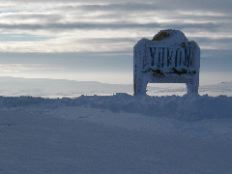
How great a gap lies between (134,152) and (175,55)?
783 cm

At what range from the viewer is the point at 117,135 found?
823 centimetres

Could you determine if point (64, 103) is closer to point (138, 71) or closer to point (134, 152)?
point (138, 71)

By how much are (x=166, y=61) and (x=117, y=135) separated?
6.32 meters

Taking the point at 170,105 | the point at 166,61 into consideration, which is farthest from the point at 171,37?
the point at 170,105

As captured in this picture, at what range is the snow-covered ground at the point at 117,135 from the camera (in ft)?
19.3

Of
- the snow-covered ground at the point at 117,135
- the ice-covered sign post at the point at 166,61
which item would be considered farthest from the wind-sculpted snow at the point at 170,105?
the ice-covered sign post at the point at 166,61

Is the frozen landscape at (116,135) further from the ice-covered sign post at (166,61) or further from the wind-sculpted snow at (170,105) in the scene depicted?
the ice-covered sign post at (166,61)

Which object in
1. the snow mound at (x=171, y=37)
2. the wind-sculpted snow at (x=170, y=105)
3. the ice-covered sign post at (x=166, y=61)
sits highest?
the snow mound at (x=171, y=37)

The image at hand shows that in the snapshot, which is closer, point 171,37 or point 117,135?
point 117,135

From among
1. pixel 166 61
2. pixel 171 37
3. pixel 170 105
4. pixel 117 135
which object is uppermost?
pixel 171 37

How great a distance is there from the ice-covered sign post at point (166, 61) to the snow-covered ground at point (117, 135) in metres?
1.80

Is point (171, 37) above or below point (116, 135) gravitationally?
above

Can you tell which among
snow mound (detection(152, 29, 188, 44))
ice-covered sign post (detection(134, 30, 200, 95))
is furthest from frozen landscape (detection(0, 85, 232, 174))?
snow mound (detection(152, 29, 188, 44))

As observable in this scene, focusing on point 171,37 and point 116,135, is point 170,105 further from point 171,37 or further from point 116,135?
point 171,37
